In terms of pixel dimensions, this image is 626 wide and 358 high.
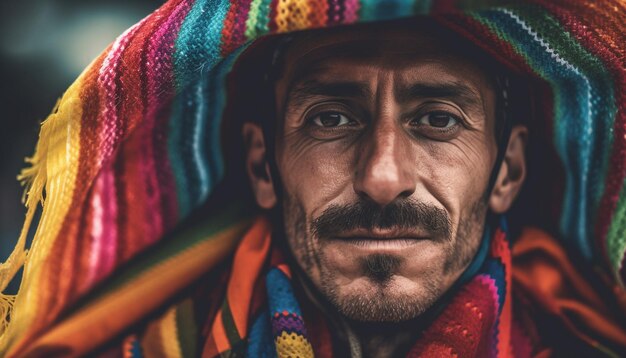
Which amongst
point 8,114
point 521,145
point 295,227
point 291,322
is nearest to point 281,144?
point 295,227

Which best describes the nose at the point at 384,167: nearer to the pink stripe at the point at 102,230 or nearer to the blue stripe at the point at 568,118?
the blue stripe at the point at 568,118

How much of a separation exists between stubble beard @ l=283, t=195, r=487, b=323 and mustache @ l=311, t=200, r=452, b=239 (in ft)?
0.19

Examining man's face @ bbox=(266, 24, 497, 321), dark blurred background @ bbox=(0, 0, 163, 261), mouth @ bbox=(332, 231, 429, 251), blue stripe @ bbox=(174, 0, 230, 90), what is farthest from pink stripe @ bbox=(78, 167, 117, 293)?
dark blurred background @ bbox=(0, 0, 163, 261)

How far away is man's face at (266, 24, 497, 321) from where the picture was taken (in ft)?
4.77

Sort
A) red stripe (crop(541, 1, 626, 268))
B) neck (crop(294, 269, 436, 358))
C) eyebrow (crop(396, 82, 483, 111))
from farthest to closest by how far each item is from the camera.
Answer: neck (crop(294, 269, 436, 358)), eyebrow (crop(396, 82, 483, 111)), red stripe (crop(541, 1, 626, 268))

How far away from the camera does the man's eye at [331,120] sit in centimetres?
155

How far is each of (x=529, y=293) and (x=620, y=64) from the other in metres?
0.64

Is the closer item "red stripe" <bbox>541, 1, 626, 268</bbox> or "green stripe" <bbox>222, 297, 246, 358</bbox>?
"red stripe" <bbox>541, 1, 626, 268</bbox>

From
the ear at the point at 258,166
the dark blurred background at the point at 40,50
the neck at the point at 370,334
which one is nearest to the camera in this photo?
the neck at the point at 370,334

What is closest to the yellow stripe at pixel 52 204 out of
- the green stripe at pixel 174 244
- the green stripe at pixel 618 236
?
the green stripe at pixel 174 244

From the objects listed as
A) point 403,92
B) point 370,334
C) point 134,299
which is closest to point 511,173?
point 403,92

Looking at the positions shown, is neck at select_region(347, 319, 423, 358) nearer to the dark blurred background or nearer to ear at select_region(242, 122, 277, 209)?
ear at select_region(242, 122, 277, 209)

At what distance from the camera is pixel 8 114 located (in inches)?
167

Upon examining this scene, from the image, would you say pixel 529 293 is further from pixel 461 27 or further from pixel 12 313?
pixel 12 313
